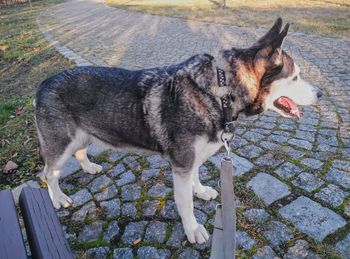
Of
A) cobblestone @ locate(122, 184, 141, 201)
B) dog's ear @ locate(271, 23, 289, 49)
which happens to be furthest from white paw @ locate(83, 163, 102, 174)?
dog's ear @ locate(271, 23, 289, 49)

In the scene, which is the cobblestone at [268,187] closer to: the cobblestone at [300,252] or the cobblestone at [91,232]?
the cobblestone at [300,252]

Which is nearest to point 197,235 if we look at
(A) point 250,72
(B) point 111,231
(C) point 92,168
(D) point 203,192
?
(D) point 203,192

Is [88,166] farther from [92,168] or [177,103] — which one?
[177,103]

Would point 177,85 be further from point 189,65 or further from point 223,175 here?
point 223,175

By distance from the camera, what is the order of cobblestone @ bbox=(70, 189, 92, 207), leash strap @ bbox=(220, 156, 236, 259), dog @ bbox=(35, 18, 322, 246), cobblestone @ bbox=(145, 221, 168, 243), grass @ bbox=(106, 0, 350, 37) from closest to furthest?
leash strap @ bbox=(220, 156, 236, 259), dog @ bbox=(35, 18, 322, 246), cobblestone @ bbox=(145, 221, 168, 243), cobblestone @ bbox=(70, 189, 92, 207), grass @ bbox=(106, 0, 350, 37)

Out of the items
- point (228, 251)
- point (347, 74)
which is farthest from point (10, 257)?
point (347, 74)

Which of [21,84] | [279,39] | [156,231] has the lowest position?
[156,231]

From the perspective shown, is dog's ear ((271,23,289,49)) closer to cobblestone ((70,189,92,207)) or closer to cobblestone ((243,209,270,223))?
cobblestone ((243,209,270,223))

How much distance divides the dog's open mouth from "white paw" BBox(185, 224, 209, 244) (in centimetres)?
Answer: 134

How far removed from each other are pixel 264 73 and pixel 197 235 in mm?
1580

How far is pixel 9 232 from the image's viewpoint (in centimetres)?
174

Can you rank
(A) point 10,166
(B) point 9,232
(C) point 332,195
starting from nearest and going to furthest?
(B) point 9,232 → (C) point 332,195 → (A) point 10,166

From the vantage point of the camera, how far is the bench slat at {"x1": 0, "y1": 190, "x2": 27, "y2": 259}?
163 centimetres

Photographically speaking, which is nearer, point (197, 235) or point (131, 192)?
point (197, 235)
